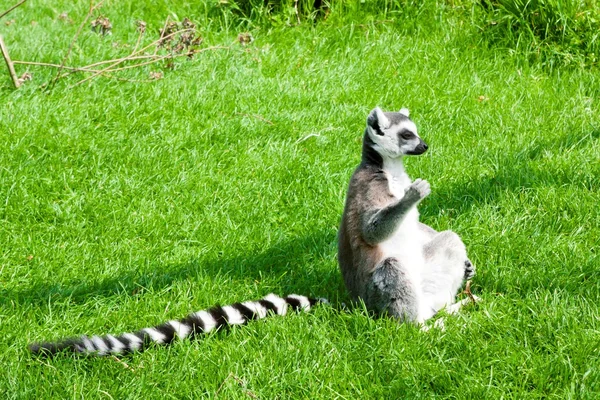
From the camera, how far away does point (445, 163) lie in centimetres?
562

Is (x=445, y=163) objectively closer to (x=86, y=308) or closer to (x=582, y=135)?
(x=582, y=135)

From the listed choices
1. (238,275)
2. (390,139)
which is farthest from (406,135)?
(238,275)

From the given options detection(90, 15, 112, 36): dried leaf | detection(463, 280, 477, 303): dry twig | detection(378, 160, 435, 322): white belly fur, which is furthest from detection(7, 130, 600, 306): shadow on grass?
detection(90, 15, 112, 36): dried leaf

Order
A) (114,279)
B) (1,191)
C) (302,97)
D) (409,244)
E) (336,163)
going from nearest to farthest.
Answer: (409,244), (114,279), (1,191), (336,163), (302,97)

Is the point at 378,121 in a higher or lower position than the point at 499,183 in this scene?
higher

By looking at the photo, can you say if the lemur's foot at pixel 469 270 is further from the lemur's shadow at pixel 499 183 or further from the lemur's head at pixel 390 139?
the lemur's shadow at pixel 499 183

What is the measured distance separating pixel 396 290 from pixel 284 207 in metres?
1.63

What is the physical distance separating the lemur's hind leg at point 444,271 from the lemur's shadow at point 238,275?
0.51 meters

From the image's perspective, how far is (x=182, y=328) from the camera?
381cm

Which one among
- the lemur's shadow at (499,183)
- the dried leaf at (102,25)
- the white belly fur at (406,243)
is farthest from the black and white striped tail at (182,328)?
the dried leaf at (102,25)

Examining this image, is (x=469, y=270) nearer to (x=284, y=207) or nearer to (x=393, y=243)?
(x=393, y=243)

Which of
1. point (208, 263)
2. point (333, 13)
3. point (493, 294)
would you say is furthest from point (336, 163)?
point (333, 13)

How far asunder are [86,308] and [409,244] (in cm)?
169

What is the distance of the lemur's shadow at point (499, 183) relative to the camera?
5.11 metres
